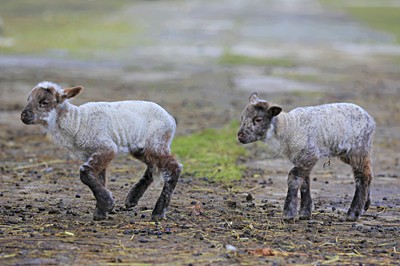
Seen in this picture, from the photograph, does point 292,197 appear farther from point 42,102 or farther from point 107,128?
point 42,102

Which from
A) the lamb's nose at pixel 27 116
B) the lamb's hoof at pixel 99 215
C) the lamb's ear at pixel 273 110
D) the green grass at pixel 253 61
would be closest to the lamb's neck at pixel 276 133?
the lamb's ear at pixel 273 110

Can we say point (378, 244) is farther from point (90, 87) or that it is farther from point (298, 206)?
point (90, 87)

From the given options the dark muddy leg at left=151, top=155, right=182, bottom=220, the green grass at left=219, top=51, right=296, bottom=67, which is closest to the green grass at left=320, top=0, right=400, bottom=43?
the green grass at left=219, top=51, right=296, bottom=67

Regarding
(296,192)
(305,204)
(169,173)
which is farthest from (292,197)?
(169,173)

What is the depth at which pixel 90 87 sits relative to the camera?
76.8 ft

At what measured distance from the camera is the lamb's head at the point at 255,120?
1070 cm

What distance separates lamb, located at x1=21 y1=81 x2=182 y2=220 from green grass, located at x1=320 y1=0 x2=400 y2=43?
3071cm

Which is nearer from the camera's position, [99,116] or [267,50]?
[99,116]

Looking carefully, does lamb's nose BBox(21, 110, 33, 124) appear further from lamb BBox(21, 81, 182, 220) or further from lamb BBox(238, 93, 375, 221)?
lamb BBox(238, 93, 375, 221)

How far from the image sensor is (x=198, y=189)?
12.4m

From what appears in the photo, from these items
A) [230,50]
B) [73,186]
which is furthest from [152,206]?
[230,50]

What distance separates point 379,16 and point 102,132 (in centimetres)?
4732

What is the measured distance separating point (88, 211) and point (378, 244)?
345 cm

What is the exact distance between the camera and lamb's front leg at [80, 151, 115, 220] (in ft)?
33.2
